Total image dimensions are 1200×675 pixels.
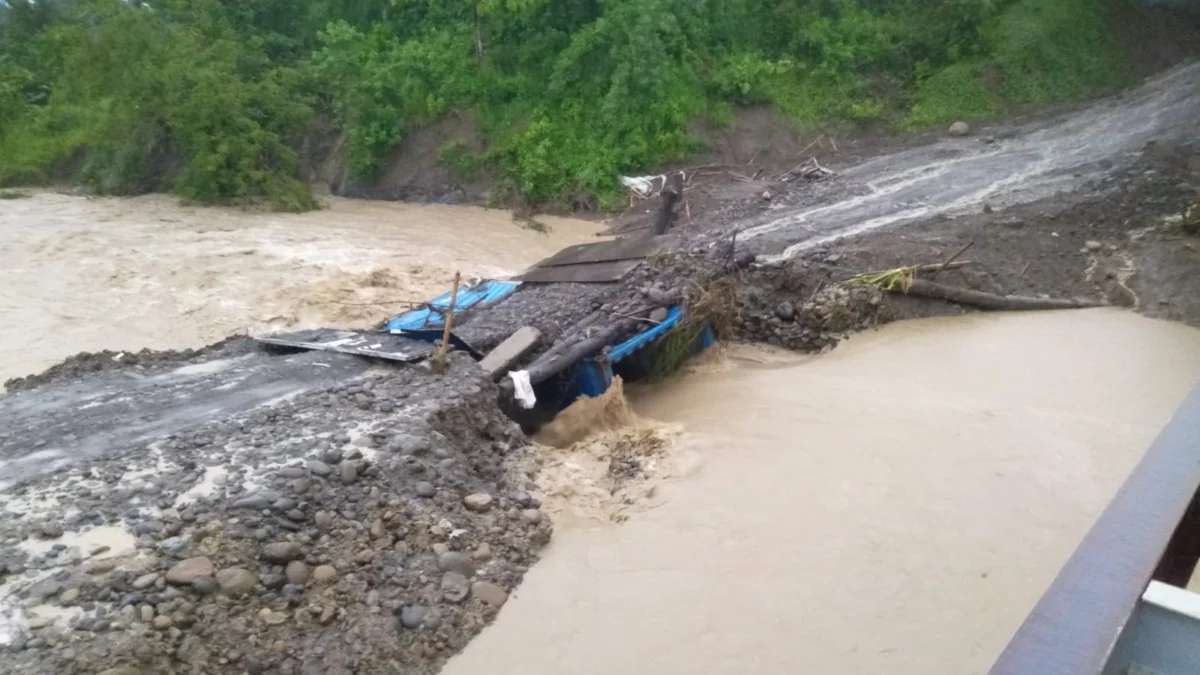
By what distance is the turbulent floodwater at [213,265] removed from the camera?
898 centimetres

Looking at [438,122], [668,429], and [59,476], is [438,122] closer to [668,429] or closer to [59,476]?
[668,429]

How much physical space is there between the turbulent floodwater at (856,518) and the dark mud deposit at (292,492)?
47 cm

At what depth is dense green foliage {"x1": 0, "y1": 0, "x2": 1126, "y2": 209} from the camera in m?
14.3

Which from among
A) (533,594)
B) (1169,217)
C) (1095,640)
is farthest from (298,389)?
(1169,217)

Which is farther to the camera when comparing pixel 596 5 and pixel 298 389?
pixel 596 5

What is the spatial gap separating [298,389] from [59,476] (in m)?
1.64

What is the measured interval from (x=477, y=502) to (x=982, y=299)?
6.06 meters

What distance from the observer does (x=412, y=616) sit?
4.09 m

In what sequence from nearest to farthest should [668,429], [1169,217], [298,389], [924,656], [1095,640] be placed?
1. [1095,640]
2. [924,656]
3. [298,389]
4. [668,429]
5. [1169,217]

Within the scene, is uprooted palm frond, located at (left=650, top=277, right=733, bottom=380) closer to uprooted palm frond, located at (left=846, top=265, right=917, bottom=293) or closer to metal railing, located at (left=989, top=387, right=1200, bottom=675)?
uprooted palm frond, located at (left=846, top=265, right=917, bottom=293)

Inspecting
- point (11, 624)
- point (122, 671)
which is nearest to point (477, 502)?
point (122, 671)

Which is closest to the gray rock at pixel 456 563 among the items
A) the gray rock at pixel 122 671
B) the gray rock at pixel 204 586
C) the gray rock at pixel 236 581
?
the gray rock at pixel 236 581

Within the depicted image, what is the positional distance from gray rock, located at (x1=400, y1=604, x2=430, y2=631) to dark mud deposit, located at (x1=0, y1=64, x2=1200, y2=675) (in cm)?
1

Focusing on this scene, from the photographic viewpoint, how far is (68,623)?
349cm
